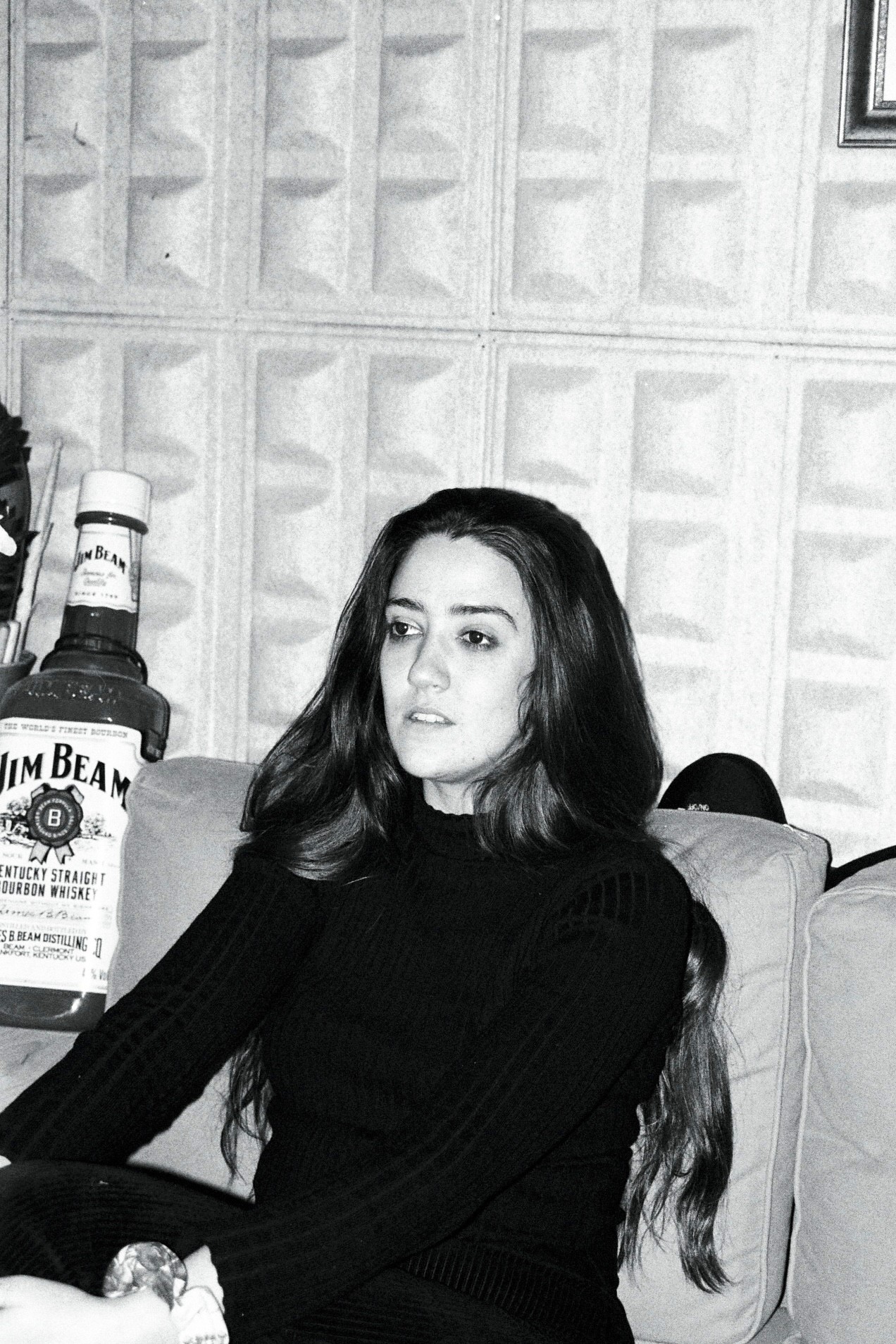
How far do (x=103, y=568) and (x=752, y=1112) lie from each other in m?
1.01

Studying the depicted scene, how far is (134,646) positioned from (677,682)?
29.0 inches

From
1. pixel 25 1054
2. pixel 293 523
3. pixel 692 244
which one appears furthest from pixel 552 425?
pixel 25 1054

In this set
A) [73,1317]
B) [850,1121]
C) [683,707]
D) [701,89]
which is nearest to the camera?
[73,1317]

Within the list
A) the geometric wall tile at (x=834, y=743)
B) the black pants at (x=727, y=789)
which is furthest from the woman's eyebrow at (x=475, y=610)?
the geometric wall tile at (x=834, y=743)

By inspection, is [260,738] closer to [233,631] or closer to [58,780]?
[233,631]

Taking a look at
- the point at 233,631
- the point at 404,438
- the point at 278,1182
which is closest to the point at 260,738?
the point at 233,631

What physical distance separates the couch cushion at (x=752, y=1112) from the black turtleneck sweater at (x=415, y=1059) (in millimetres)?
86

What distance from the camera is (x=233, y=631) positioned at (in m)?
1.86

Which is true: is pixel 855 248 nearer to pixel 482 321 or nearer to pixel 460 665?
pixel 482 321

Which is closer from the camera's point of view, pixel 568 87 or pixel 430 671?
pixel 430 671

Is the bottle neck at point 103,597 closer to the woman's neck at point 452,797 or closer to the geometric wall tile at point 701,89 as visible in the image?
the woman's neck at point 452,797

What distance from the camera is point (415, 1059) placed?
1.25m

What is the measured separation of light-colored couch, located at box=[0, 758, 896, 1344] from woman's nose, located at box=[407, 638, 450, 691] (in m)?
A: 0.30

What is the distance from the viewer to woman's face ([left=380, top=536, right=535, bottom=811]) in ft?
4.32
